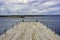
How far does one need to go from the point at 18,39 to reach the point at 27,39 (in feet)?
0.66

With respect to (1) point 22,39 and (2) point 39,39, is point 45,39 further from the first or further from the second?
(1) point 22,39

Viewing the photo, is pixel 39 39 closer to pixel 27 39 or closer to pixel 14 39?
pixel 27 39

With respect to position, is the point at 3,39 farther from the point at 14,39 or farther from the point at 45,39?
the point at 45,39

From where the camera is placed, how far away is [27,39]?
4.20 metres

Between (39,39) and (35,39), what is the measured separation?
108 millimetres

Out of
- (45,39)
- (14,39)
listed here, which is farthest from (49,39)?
(14,39)

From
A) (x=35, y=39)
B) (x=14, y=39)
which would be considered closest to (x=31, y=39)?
(x=35, y=39)

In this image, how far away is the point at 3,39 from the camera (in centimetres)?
429

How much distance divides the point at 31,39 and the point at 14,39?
39cm

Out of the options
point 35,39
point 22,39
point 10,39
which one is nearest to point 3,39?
point 10,39

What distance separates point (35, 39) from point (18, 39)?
1.24 ft

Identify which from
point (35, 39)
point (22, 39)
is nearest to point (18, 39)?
point (22, 39)

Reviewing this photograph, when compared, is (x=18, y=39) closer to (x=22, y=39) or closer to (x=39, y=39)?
(x=22, y=39)

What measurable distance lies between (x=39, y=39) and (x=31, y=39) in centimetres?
21
